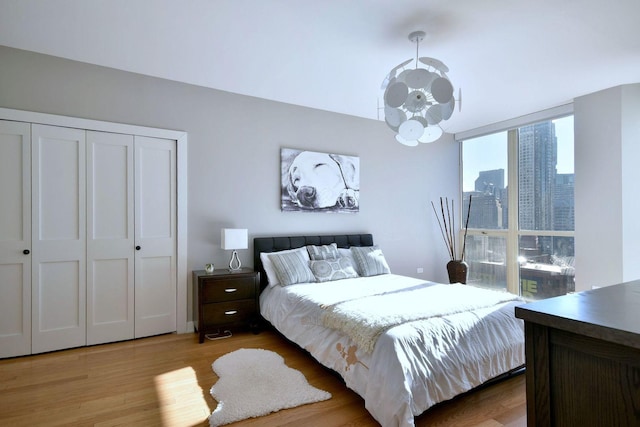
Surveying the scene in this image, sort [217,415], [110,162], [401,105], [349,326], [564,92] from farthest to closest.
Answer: [564,92] < [110,162] < [401,105] < [349,326] < [217,415]

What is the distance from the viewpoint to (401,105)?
252 cm

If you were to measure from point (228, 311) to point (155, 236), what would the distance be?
115 centimetres

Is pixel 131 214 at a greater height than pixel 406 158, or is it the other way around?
pixel 406 158

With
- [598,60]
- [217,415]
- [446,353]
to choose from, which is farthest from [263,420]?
[598,60]

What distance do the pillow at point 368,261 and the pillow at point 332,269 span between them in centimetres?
16

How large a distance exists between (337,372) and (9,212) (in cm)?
325

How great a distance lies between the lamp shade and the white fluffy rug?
1152 mm

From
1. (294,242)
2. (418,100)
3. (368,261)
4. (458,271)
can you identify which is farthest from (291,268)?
(458,271)

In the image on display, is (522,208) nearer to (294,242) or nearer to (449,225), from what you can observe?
(449,225)

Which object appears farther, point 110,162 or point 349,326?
point 110,162

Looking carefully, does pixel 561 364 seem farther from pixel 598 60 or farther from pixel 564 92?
pixel 564 92

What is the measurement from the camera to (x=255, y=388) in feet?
7.95

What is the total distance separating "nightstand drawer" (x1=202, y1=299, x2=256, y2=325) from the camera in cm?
347

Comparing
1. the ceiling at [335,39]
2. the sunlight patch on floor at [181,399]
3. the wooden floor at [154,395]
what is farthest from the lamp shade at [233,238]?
the ceiling at [335,39]
